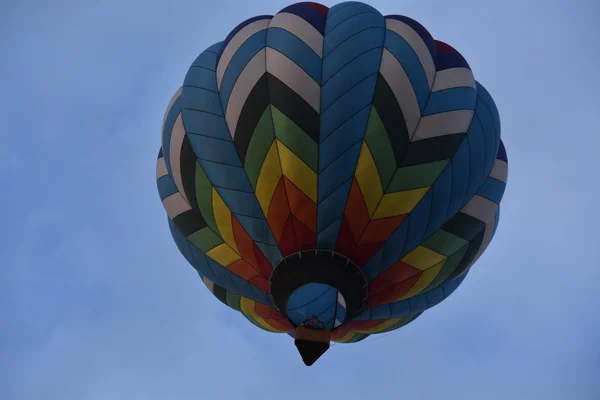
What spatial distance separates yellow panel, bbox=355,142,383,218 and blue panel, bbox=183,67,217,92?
2282mm

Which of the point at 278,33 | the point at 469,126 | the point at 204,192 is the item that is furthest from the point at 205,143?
the point at 469,126

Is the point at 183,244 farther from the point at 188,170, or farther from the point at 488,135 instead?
the point at 488,135

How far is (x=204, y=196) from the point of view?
394 inches

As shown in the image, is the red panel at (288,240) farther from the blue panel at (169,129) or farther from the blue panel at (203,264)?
the blue panel at (169,129)

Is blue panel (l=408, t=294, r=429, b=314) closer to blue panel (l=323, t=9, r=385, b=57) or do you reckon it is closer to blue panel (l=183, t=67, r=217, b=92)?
blue panel (l=323, t=9, r=385, b=57)

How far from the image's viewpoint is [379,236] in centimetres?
949

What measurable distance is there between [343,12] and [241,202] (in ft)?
9.78

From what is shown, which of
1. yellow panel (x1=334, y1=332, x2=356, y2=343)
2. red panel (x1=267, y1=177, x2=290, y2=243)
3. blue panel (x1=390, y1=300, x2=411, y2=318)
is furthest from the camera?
yellow panel (x1=334, y1=332, x2=356, y2=343)

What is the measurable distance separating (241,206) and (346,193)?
1375mm

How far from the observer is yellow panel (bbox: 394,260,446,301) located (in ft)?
33.9

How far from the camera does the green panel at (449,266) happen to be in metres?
10.5

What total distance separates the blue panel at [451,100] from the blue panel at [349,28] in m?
1.06

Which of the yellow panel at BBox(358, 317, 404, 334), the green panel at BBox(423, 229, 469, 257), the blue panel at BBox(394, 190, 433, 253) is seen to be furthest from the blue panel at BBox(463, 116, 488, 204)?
the yellow panel at BBox(358, 317, 404, 334)

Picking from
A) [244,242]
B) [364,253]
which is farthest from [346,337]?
[244,242]
